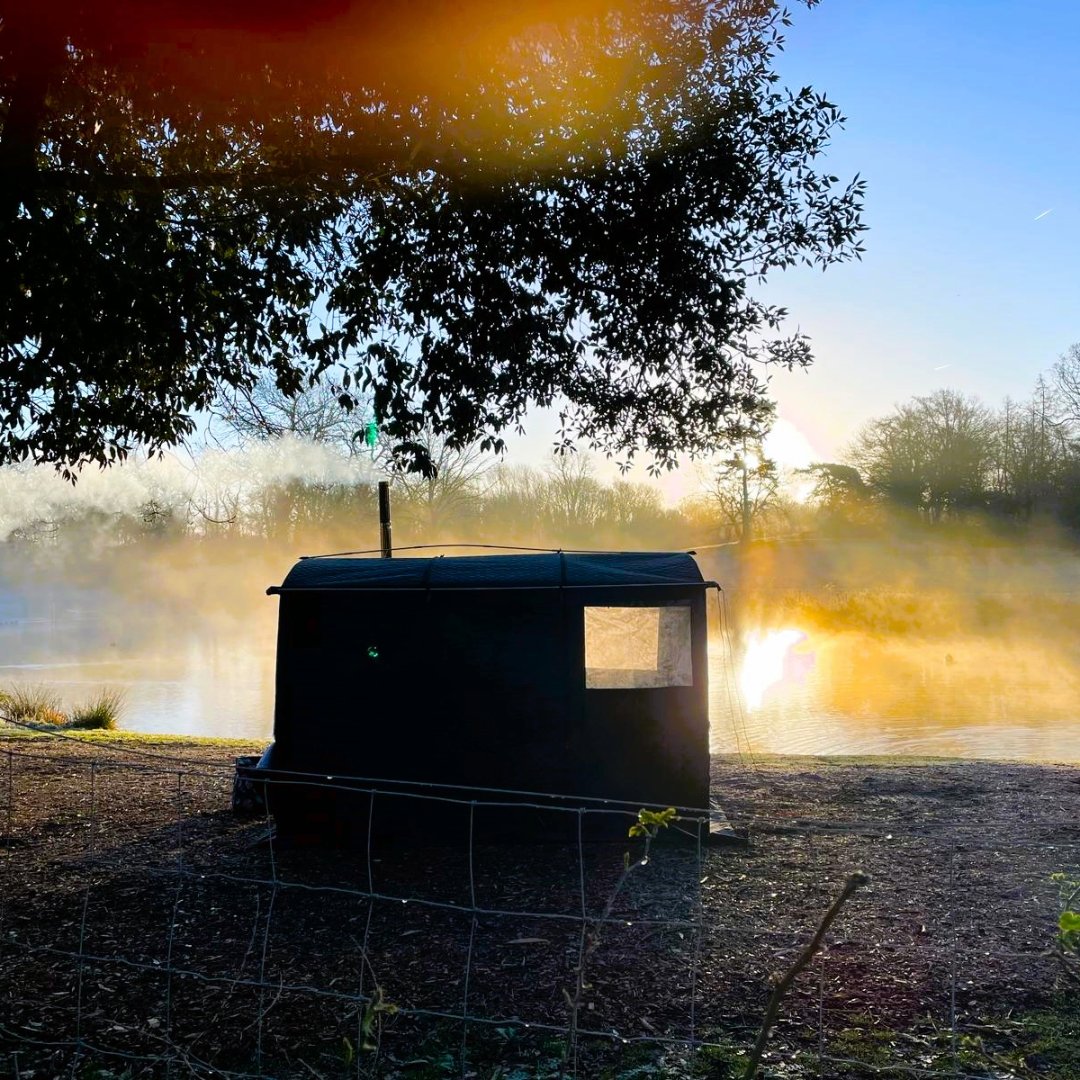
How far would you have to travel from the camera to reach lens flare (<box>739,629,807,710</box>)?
26609 mm

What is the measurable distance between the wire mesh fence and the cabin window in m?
1.05

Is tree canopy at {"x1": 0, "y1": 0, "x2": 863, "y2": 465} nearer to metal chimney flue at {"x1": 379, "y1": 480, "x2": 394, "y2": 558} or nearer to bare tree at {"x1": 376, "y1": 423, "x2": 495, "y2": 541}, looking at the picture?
metal chimney flue at {"x1": 379, "y1": 480, "x2": 394, "y2": 558}

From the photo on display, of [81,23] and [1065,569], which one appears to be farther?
[1065,569]

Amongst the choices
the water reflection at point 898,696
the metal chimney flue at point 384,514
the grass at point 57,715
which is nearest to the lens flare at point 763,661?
the water reflection at point 898,696

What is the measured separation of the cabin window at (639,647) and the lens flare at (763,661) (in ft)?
55.9

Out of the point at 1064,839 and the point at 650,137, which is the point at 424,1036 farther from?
the point at 650,137

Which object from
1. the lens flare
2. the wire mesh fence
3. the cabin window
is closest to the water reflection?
the lens flare

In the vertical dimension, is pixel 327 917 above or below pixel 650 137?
below

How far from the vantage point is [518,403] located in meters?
9.44

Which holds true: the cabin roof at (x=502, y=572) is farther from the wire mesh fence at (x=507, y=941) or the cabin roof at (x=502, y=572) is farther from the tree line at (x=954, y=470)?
the tree line at (x=954, y=470)

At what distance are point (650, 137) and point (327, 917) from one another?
6.88 meters

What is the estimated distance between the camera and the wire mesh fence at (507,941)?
410 cm

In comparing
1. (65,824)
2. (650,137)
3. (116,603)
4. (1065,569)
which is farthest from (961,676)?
(116,603)

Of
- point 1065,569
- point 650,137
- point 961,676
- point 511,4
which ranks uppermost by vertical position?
point 511,4
